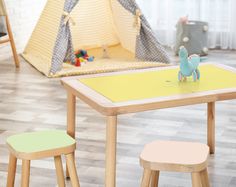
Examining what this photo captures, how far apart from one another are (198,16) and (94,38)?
1.00m

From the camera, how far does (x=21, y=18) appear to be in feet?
17.9

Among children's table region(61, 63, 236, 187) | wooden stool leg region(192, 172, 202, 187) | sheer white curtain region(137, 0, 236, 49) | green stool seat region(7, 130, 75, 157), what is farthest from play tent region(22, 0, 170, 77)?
wooden stool leg region(192, 172, 202, 187)

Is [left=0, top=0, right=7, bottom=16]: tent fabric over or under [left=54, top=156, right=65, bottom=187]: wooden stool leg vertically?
Result: over

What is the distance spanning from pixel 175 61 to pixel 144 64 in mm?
409

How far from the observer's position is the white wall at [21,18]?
534 cm

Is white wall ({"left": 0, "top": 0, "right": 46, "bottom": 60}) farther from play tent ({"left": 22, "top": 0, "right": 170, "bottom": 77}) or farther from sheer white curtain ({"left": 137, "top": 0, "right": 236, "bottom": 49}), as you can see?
sheer white curtain ({"left": 137, "top": 0, "right": 236, "bottom": 49})

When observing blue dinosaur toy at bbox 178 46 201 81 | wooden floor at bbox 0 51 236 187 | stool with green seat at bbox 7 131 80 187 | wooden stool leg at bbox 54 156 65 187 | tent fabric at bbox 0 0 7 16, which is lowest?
wooden floor at bbox 0 51 236 187

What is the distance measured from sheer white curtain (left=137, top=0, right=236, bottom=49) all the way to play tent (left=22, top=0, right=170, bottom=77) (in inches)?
20.4

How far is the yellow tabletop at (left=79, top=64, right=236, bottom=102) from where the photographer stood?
7.64 feet

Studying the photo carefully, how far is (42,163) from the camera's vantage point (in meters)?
2.90

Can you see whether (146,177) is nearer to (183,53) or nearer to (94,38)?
(183,53)

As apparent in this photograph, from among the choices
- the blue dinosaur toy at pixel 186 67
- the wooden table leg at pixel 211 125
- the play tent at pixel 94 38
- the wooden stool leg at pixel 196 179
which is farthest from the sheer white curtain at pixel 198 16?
the wooden stool leg at pixel 196 179

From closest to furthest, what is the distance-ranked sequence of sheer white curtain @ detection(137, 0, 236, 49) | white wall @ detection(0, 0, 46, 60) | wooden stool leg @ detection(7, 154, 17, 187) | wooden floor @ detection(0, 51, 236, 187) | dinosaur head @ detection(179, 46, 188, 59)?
wooden stool leg @ detection(7, 154, 17, 187), dinosaur head @ detection(179, 46, 188, 59), wooden floor @ detection(0, 51, 236, 187), white wall @ detection(0, 0, 46, 60), sheer white curtain @ detection(137, 0, 236, 49)

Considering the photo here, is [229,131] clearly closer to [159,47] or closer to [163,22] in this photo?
[159,47]
